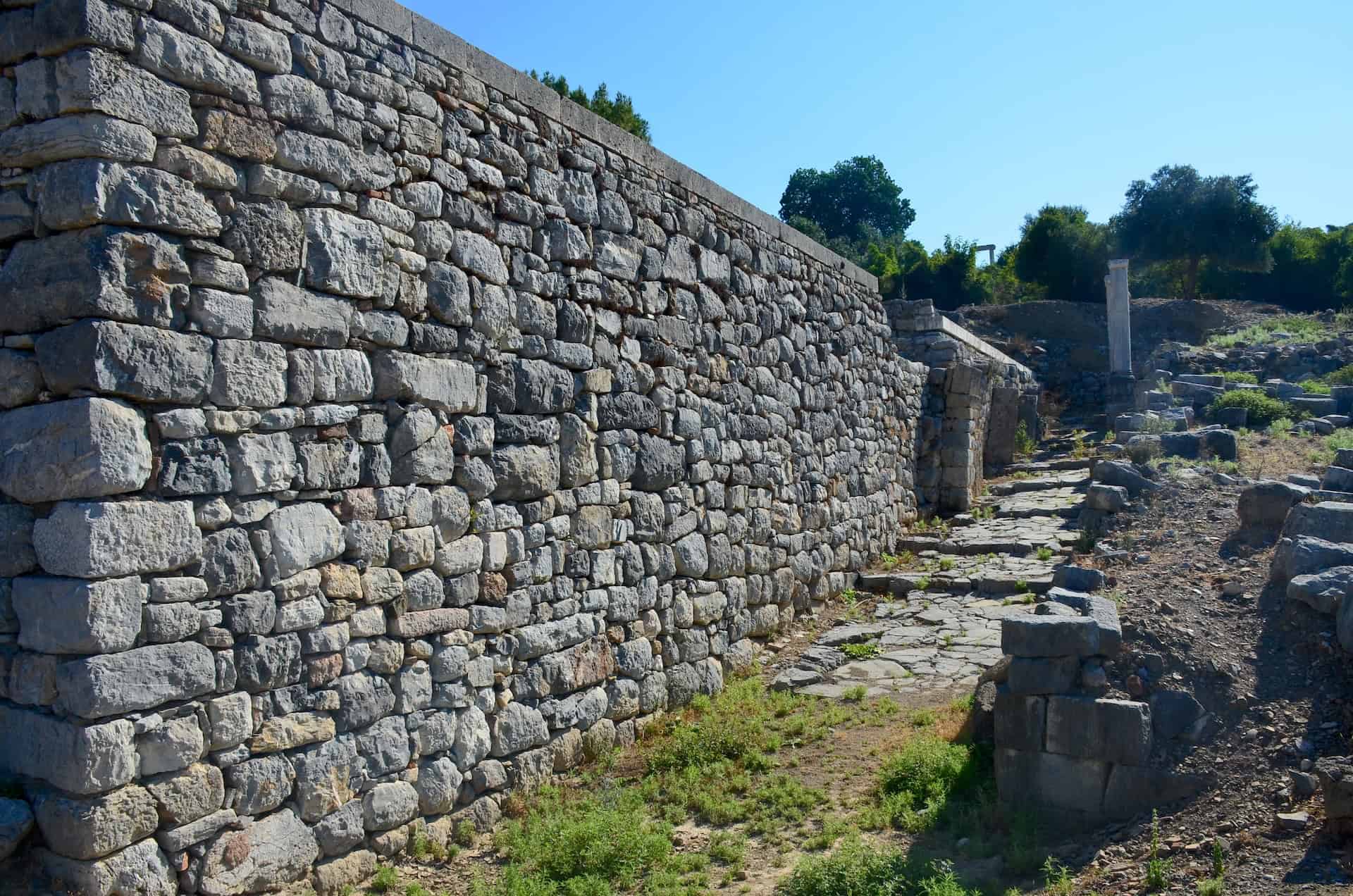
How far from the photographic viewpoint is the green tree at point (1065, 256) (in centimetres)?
3084

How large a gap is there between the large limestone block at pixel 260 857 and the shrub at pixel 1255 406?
13.3 metres

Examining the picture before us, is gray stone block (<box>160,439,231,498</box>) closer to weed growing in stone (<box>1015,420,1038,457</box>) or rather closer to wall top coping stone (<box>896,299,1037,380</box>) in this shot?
wall top coping stone (<box>896,299,1037,380</box>)

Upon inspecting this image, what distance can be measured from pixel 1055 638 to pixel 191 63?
16.1 ft

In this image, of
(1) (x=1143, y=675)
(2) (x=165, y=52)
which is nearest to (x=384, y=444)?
(2) (x=165, y=52)

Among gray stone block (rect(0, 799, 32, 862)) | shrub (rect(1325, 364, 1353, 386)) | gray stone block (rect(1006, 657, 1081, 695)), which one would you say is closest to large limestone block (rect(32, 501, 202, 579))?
gray stone block (rect(0, 799, 32, 862))

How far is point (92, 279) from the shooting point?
147 inches

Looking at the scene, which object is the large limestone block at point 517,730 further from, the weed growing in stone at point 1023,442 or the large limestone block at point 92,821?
the weed growing in stone at point 1023,442

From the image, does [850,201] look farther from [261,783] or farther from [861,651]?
[261,783]

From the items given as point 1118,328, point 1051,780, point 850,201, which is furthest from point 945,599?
point 850,201

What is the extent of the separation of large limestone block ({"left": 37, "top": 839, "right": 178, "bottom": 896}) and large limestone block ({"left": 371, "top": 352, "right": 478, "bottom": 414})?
7.31ft

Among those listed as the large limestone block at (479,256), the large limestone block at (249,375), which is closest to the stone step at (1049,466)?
the large limestone block at (479,256)

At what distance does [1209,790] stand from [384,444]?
4329 mm

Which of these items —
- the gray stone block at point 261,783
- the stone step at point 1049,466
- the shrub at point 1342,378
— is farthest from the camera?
the stone step at point 1049,466

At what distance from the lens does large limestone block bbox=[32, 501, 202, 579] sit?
3.64m
